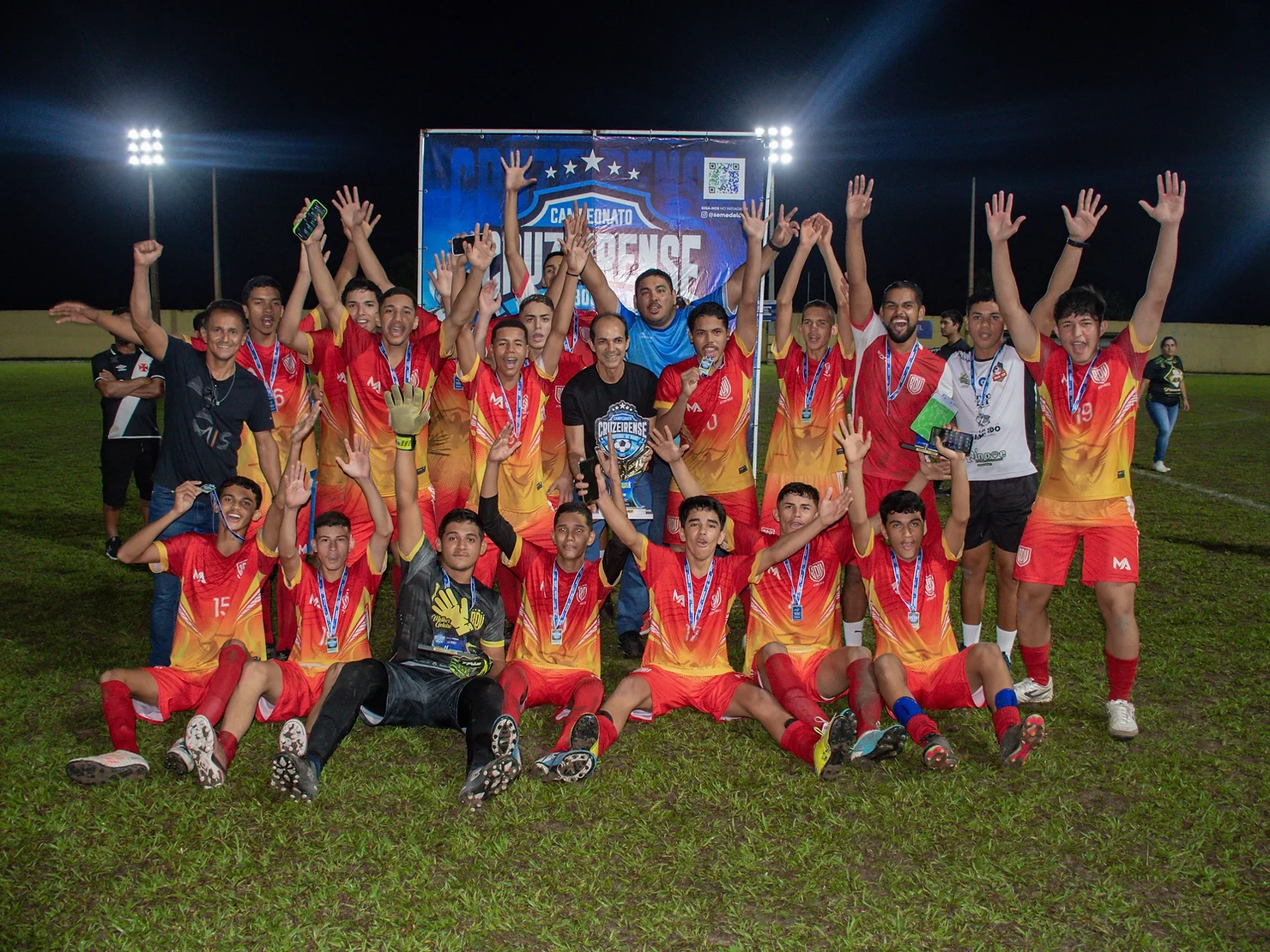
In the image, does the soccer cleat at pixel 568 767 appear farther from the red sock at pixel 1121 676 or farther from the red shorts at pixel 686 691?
the red sock at pixel 1121 676

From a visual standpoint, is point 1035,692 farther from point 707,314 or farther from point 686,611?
point 707,314

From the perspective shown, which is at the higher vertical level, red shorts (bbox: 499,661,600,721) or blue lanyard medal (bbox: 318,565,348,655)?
blue lanyard medal (bbox: 318,565,348,655)

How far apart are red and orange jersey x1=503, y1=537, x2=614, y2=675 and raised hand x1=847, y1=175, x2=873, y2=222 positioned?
271 centimetres

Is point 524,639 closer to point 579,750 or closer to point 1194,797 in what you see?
point 579,750

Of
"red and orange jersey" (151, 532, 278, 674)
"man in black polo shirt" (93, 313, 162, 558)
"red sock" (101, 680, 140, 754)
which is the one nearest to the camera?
"red sock" (101, 680, 140, 754)

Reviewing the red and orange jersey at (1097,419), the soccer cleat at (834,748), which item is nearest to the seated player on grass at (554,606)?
the soccer cleat at (834,748)

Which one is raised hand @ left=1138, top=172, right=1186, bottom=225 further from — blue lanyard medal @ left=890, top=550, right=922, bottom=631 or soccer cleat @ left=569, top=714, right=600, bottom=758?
soccer cleat @ left=569, top=714, right=600, bottom=758

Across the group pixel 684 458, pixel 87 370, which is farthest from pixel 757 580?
pixel 87 370

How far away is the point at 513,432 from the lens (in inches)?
233

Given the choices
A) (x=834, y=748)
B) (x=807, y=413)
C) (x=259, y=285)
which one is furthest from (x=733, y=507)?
(x=259, y=285)

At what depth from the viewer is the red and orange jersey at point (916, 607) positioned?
5.01 metres

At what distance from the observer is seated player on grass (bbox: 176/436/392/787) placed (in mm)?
Result: 4730

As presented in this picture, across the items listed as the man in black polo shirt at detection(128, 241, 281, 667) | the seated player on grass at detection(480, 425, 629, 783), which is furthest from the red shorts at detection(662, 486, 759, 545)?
the man in black polo shirt at detection(128, 241, 281, 667)

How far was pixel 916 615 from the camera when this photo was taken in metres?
5.02
